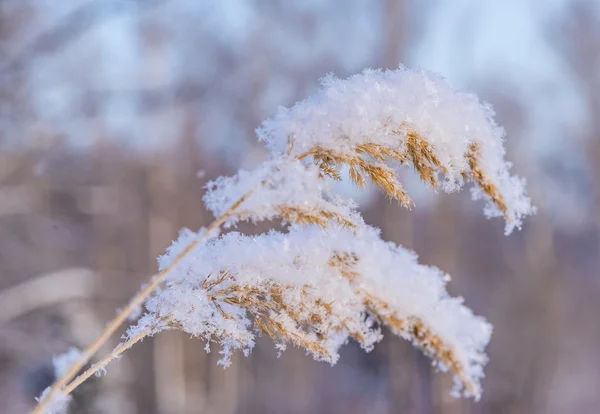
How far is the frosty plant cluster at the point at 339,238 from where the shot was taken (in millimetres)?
947

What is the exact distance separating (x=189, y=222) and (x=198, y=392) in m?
3.13

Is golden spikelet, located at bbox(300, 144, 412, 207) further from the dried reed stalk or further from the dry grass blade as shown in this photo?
the dry grass blade

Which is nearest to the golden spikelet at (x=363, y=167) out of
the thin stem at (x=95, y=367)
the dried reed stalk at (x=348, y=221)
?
the dried reed stalk at (x=348, y=221)

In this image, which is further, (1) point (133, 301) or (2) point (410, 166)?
(2) point (410, 166)

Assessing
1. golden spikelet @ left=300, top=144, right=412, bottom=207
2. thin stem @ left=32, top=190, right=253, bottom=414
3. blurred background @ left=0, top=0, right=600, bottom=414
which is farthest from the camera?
blurred background @ left=0, top=0, right=600, bottom=414

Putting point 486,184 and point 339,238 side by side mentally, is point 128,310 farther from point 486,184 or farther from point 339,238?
point 486,184

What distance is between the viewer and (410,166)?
3.38ft

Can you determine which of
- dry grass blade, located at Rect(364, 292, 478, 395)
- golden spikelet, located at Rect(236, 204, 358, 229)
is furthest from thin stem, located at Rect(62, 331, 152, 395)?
dry grass blade, located at Rect(364, 292, 478, 395)

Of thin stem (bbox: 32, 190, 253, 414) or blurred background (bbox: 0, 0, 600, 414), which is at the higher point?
blurred background (bbox: 0, 0, 600, 414)

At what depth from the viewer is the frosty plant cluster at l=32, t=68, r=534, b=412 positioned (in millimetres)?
947

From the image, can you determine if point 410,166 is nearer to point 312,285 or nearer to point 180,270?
point 312,285

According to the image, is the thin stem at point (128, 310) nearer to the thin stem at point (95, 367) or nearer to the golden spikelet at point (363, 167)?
the thin stem at point (95, 367)

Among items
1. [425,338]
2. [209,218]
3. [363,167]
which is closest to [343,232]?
[363,167]

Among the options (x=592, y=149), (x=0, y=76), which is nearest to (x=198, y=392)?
(x=592, y=149)
